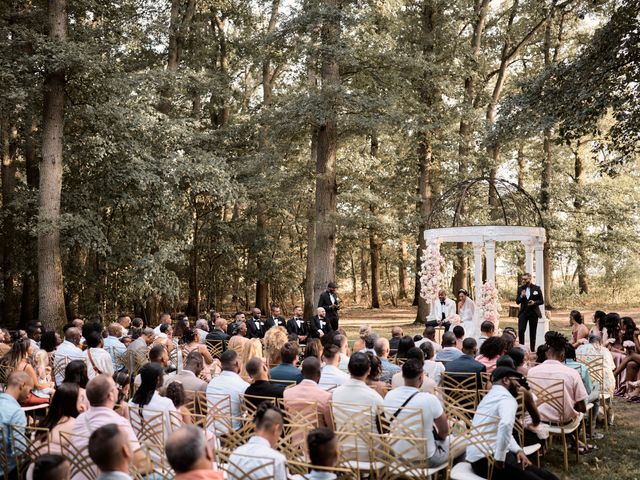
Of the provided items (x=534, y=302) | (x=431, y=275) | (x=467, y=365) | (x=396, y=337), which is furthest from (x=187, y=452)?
(x=431, y=275)

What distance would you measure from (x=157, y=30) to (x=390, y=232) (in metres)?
9.91

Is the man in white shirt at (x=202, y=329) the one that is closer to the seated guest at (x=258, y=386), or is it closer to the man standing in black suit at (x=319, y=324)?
the man standing in black suit at (x=319, y=324)

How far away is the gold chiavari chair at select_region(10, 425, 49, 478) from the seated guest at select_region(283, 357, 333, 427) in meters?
2.07

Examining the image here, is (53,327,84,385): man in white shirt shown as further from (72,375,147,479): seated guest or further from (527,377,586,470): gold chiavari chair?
(527,377,586,470): gold chiavari chair

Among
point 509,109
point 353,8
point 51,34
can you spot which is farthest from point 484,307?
point 51,34

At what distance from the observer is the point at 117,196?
679 inches

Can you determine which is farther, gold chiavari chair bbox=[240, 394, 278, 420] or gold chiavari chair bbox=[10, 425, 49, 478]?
gold chiavari chair bbox=[240, 394, 278, 420]

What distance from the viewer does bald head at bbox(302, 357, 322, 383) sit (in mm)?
→ 5891

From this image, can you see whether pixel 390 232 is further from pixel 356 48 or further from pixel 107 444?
pixel 107 444

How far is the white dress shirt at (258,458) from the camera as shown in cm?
385

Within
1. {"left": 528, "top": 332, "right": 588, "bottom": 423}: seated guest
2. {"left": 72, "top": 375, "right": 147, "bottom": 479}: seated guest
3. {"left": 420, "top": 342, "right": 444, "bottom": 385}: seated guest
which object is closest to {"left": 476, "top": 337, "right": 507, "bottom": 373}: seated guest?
{"left": 528, "top": 332, "right": 588, "bottom": 423}: seated guest

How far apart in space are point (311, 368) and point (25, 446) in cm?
259

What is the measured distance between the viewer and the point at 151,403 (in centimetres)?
548

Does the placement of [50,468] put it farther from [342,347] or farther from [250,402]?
[342,347]
